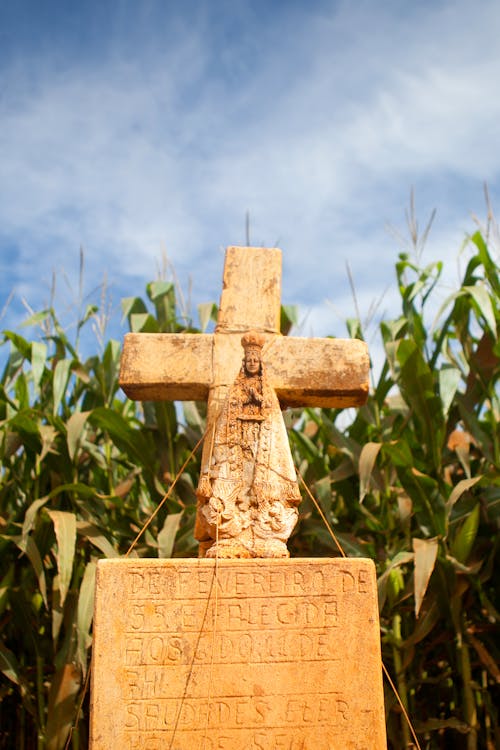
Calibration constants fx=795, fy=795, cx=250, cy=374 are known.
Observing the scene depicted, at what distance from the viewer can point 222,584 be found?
3199mm

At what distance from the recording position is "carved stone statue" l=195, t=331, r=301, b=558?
338cm

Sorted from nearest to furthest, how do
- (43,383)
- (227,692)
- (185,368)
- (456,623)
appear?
(227,692) → (185,368) → (456,623) → (43,383)

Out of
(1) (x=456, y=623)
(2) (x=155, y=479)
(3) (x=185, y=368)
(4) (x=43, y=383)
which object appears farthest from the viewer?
(4) (x=43, y=383)

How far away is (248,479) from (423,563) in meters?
1.58

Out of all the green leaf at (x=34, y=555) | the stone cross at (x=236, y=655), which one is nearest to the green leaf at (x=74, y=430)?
the green leaf at (x=34, y=555)

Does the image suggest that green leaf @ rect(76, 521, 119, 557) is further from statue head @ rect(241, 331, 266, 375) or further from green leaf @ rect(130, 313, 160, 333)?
statue head @ rect(241, 331, 266, 375)

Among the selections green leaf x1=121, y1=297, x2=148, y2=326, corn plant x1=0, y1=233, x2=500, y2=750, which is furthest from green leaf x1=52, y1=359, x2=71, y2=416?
green leaf x1=121, y1=297, x2=148, y2=326

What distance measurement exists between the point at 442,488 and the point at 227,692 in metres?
2.52

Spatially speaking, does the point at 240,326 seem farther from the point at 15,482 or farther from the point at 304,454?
the point at 15,482

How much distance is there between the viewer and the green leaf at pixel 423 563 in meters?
4.40

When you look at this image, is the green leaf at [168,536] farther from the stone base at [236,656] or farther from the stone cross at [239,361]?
the stone base at [236,656]

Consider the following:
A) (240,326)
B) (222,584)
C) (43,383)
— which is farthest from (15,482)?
(222,584)

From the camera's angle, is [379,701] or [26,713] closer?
[379,701]

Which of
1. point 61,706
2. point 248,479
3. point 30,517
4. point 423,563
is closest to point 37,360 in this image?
point 30,517
